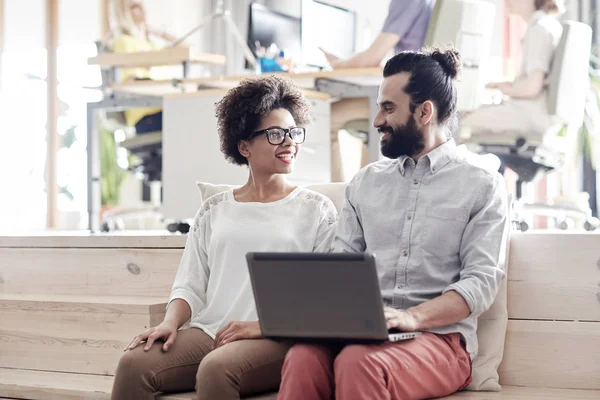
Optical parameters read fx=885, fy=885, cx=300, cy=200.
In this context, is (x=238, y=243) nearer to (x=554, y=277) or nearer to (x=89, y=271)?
(x=554, y=277)

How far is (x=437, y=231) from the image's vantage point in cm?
186

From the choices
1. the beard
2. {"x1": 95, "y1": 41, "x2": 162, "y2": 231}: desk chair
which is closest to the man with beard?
the beard

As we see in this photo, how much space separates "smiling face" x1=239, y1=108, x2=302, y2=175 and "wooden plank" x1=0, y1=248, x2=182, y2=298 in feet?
1.92

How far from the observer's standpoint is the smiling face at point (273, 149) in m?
2.11

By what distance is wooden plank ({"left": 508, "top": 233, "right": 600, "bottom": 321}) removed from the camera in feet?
6.57

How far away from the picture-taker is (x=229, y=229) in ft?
6.88

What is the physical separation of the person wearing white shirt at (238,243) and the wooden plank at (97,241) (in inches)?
17.3

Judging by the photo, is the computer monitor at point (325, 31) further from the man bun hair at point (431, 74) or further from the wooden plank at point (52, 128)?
the wooden plank at point (52, 128)

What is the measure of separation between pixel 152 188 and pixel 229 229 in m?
5.04

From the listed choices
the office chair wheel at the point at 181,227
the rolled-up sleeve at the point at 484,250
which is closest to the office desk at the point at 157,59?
the office chair wheel at the point at 181,227

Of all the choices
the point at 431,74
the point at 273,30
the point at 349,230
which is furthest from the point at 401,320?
the point at 273,30

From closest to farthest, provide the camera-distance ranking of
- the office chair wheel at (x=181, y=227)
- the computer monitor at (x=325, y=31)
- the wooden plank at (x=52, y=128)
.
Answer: the office chair wheel at (x=181, y=227) → the computer monitor at (x=325, y=31) → the wooden plank at (x=52, y=128)

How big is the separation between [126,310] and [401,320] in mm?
1004

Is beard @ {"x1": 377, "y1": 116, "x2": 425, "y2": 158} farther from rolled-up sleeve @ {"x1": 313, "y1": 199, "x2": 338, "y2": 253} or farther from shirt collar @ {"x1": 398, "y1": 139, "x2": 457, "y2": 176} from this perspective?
rolled-up sleeve @ {"x1": 313, "y1": 199, "x2": 338, "y2": 253}
